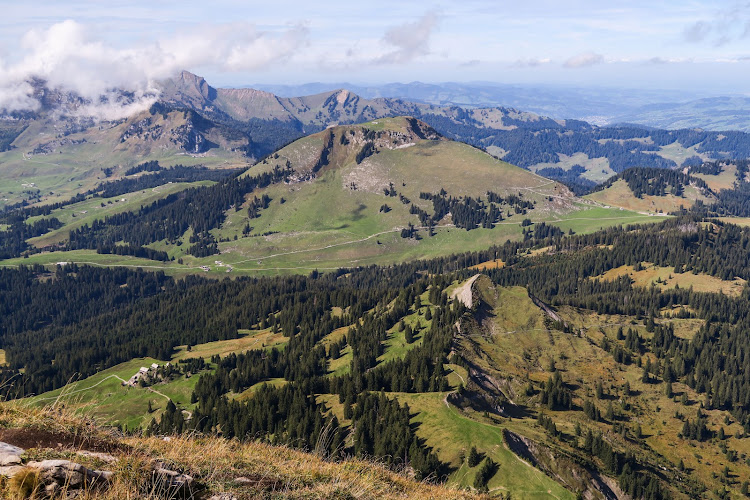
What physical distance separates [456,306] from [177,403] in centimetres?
8427

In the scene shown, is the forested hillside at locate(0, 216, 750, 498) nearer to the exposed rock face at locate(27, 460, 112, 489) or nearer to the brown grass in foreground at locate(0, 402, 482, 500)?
the brown grass in foreground at locate(0, 402, 482, 500)

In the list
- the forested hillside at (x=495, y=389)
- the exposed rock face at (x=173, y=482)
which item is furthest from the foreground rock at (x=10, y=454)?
the forested hillside at (x=495, y=389)

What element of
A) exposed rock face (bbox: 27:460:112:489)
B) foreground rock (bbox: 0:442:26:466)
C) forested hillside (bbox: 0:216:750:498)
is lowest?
forested hillside (bbox: 0:216:750:498)

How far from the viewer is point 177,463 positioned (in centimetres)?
1725

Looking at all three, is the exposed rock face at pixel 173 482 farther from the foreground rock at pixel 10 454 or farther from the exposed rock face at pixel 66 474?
the foreground rock at pixel 10 454

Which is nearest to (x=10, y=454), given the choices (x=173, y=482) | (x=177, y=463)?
(x=173, y=482)

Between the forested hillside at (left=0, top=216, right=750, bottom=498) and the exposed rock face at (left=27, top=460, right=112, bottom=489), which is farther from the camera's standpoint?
the forested hillside at (left=0, top=216, right=750, bottom=498)

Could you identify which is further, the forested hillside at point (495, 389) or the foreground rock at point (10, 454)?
the forested hillside at point (495, 389)

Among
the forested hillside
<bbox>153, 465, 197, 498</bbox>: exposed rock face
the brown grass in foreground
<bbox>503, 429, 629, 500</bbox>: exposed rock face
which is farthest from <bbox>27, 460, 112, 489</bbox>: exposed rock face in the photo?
<bbox>503, 429, 629, 500</bbox>: exposed rock face

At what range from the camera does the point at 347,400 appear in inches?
4225

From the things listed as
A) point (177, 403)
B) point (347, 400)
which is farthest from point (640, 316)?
point (177, 403)

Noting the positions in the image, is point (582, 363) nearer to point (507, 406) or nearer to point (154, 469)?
point (507, 406)

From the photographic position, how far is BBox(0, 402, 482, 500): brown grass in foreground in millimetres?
15375

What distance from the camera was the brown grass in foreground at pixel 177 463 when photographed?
50.4ft
